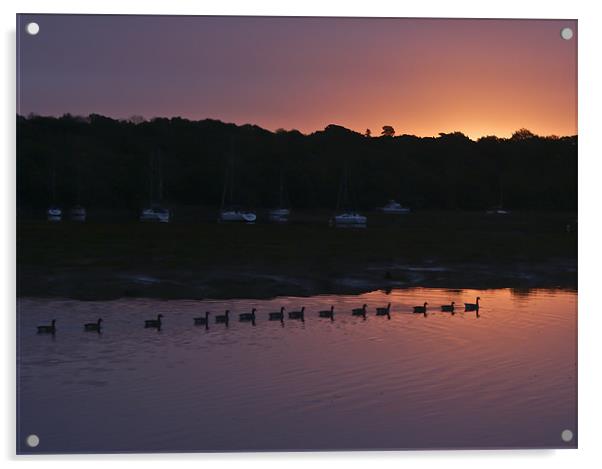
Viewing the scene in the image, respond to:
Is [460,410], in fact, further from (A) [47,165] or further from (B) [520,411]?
(A) [47,165]

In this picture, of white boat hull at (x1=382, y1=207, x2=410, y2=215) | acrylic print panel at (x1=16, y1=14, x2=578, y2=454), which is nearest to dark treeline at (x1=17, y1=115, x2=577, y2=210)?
acrylic print panel at (x1=16, y1=14, x2=578, y2=454)

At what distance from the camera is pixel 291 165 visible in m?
13.9

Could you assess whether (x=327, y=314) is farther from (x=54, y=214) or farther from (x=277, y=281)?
(x=54, y=214)

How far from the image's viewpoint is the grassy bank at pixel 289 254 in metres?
12.3

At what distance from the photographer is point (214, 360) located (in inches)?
543

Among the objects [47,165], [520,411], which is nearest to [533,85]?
[520,411]

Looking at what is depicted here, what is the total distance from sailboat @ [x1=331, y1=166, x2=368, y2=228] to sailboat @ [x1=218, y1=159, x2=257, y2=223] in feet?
4.43

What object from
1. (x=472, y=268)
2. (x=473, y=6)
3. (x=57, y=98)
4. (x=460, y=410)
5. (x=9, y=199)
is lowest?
(x=460, y=410)

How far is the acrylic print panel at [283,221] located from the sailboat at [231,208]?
5cm

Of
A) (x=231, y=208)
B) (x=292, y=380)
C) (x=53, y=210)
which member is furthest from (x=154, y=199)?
(x=292, y=380)

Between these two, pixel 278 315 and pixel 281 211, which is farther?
pixel 278 315

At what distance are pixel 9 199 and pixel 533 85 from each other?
636 centimetres

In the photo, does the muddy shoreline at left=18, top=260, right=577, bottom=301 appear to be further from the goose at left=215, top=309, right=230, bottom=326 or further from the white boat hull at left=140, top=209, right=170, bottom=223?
the white boat hull at left=140, top=209, right=170, bottom=223

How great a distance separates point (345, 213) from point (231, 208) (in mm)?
1790
